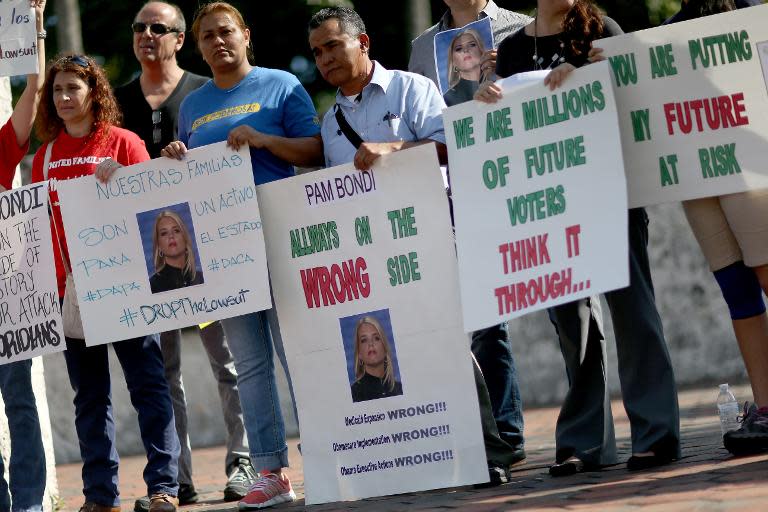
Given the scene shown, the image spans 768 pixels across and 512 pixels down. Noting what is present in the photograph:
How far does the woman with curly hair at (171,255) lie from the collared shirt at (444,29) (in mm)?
1393

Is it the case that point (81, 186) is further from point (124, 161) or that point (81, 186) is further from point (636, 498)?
point (636, 498)

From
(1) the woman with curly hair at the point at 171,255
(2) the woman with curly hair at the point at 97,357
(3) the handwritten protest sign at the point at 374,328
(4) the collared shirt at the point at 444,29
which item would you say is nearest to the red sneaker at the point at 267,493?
(3) the handwritten protest sign at the point at 374,328

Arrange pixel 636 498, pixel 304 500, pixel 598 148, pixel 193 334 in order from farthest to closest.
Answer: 1. pixel 193 334
2. pixel 304 500
3. pixel 598 148
4. pixel 636 498

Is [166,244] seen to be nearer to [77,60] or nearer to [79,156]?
[79,156]

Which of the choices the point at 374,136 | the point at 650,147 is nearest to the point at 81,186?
the point at 374,136

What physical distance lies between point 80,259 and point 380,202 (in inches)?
59.8

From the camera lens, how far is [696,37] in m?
5.59

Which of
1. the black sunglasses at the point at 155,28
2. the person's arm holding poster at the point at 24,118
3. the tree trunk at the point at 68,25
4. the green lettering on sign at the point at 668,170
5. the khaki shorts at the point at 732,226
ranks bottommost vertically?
the khaki shorts at the point at 732,226

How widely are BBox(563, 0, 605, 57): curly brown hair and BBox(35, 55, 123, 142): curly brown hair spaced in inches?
86.6

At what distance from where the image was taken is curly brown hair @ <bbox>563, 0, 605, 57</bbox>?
5.73m

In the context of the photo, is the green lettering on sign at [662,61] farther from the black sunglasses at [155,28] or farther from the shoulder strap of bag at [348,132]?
the black sunglasses at [155,28]

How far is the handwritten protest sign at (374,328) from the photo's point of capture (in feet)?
19.0

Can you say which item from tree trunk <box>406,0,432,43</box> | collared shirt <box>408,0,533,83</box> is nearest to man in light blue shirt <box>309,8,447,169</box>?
collared shirt <box>408,0,533,83</box>

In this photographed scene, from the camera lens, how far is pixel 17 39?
21.6 feet
